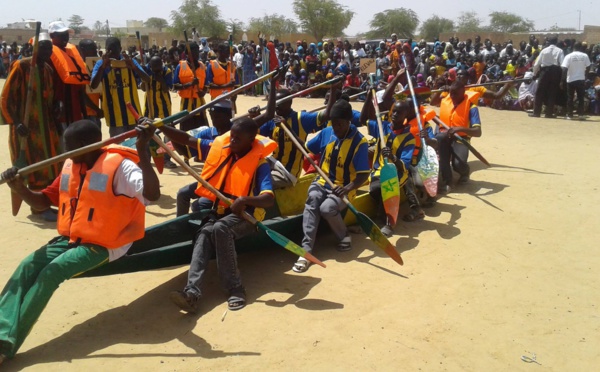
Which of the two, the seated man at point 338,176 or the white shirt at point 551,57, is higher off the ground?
the white shirt at point 551,57

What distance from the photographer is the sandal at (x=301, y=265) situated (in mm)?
4754

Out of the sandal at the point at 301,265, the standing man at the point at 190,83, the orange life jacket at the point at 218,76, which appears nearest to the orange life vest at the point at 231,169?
the sandal at the point at 301,265

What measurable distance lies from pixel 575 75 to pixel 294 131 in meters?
9.79

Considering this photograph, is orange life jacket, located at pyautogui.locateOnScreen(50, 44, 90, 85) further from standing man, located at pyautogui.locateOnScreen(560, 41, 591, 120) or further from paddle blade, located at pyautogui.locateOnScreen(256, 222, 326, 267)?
standing man, located at pyautogui.locateOnScreen(560, 41, 591, 120)

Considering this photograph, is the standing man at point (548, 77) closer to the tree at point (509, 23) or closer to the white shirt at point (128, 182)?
the white shirt at point (128, 182)

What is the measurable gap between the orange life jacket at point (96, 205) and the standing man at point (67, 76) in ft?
9.38

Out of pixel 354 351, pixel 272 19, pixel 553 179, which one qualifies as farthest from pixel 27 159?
pixel 272 19

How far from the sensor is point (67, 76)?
20.3 feet

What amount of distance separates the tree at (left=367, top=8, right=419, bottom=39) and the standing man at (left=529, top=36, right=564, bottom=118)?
37.2 m

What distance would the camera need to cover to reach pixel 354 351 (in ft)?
11.5

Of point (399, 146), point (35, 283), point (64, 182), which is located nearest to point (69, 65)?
point (64, 182)

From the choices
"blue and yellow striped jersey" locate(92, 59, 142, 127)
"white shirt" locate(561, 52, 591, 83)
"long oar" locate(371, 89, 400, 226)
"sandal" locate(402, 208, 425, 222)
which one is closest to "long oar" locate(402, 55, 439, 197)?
"sandal" locate(402, 208, 425, 222)

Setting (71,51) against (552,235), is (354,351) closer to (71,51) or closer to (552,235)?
(552,235)

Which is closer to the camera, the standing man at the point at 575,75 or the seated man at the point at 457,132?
the seated man at the point at 457,132
